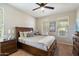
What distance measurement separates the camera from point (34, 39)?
5.42 ft

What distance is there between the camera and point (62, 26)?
1685 mm

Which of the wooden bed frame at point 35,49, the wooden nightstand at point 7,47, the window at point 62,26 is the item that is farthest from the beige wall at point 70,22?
the wooden nightstand at point 7,47

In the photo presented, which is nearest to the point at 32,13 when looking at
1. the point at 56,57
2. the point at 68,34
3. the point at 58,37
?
the point at 58,37

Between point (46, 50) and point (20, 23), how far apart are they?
0.77 metres

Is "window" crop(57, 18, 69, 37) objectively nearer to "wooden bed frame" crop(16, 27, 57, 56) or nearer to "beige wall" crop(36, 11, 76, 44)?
"beige wall" crop(36, 11, 76, 44)

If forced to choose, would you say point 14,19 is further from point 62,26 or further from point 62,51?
point 62,51

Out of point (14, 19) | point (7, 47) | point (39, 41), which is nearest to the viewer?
point (39, 41)

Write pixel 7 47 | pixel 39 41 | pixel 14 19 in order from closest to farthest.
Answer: pixel 39 41 < pixel 14 19 < pixel 7 47

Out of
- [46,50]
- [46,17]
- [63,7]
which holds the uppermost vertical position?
[63,7]

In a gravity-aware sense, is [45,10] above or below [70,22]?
above

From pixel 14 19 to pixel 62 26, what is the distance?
101 centimetres

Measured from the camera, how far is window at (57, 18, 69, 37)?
1.64 meters

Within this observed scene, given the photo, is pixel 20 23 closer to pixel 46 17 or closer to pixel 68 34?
pixel 46 17

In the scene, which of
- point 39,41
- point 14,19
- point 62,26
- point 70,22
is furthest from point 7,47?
point 70,22
